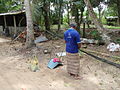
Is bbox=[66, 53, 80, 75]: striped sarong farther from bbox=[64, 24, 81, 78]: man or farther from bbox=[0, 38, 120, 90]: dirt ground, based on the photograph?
bbox=[0, 38, 120, 90]: dirt ground

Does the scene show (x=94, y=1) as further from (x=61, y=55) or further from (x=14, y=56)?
(x=14, y=56)

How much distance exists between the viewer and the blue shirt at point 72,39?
13.0ft

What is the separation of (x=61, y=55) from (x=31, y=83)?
2517 mm

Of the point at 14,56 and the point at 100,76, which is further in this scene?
the point at 14,56

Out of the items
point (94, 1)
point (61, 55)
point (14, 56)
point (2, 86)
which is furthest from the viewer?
point (94, 1)

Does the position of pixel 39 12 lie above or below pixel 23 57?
above

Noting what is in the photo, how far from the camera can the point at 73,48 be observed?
13.6ft

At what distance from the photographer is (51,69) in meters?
5.07

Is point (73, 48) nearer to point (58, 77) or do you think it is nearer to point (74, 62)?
Answer: point (74, 62)

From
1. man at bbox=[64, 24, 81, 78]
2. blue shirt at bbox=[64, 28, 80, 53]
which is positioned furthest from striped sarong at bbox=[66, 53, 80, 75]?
blue shirt at bbox=[64, 28, 80, 53]

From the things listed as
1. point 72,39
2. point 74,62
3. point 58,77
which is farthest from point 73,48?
point 58,77

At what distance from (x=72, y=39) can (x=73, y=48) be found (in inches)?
11.0

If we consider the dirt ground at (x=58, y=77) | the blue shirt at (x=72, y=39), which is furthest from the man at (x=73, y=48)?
the dirt ground at (x=58, y=77)

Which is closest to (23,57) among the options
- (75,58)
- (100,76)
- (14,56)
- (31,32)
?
(14,56)
